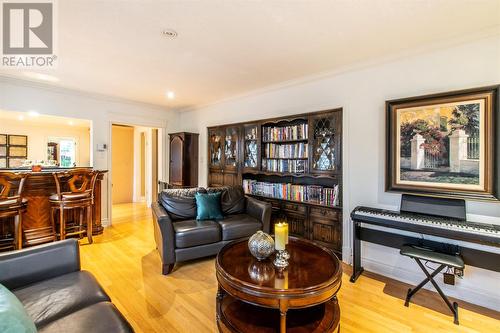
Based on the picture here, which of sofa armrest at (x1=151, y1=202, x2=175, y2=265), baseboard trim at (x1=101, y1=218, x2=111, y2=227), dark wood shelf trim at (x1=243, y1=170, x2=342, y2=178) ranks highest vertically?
dark wood shelf trim at (x1=243, y1=170, x2=342, y2=178)

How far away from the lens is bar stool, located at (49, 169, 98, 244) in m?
3.45

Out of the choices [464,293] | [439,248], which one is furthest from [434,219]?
[464,293]

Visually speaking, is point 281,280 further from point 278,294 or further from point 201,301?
point 201,301

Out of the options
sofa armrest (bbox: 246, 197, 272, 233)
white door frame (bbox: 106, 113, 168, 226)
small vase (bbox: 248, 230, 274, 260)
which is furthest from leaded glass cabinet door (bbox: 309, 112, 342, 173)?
white door frame (bbox: 106, 113, 168, 226)

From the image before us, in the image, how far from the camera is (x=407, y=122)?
2.60 meters

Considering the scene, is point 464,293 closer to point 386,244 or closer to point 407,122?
point 386,244

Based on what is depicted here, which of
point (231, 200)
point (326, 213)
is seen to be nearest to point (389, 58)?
point (326, 213)

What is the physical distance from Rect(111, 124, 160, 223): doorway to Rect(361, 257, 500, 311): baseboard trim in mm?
5429

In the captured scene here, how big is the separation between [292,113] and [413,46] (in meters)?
Result: 1.63

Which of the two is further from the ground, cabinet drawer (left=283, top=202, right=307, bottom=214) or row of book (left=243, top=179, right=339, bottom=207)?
row of book (left=243, top=179, right=339, bottom=207)

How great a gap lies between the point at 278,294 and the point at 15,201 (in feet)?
11.6

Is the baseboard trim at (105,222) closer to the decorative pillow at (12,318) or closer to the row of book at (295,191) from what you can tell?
the row of book at (295,191)

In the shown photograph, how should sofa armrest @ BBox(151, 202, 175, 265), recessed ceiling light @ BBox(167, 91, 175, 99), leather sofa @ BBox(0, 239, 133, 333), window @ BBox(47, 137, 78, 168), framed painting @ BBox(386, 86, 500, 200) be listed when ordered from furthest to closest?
window @ BBox(47, 137, 78, 168) → recessed ceiling light @ BBox(167, 91, 175, 99) → sofa armrest @ BBox(151, 202, 175, 265) → framed painting @ BBox(386, 86, 500, 200) → leather sofa @ BBox(0, 239, 133, 333)

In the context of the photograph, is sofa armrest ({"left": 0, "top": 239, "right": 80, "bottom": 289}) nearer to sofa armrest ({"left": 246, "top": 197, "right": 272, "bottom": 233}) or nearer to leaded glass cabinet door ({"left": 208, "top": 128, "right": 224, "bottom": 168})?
sofa armrest ({"left": 246, "top": 197, "right": 272, "bottom": 233})
